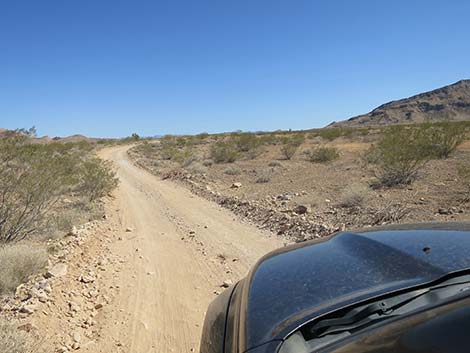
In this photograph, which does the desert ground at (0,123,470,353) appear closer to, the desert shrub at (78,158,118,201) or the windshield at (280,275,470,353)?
the desert shrub at (78,158,118,201)

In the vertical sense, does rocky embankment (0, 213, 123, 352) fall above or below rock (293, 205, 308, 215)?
below

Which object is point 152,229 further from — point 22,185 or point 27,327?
point 27,327

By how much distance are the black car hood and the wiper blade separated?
0.05 m

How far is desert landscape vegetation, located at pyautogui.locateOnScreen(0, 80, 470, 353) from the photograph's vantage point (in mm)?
4527

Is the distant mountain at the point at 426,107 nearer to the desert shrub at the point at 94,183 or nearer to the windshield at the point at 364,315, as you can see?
the desert shrub at the point at 94,183

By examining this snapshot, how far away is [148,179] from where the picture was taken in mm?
18203

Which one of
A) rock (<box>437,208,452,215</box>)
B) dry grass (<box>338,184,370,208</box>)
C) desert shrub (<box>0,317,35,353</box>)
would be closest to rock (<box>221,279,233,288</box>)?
desert shrub (<box>0,317,35,353</box>)

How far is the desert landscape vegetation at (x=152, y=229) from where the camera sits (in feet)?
14.9

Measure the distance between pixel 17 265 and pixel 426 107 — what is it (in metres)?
162

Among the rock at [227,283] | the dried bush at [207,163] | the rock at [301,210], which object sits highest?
the dried bush at [207,163]

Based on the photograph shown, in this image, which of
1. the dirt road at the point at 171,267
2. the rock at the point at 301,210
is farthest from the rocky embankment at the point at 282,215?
the dirt road at the point at 171,267

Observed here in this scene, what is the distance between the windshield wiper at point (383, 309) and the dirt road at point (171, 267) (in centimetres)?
286

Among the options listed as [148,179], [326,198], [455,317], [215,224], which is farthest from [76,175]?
[455,317]

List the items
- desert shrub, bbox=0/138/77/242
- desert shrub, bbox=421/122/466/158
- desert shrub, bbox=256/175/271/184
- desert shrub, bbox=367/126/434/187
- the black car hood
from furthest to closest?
1. desert shrub, bbox=421/122/466/158
2. desert shrub, bbox=256/175/271/184
3. desert shrub, bbox=367/126/434/187
4. desert shrub, bbox=0/138/77/242
5. the black car hood
